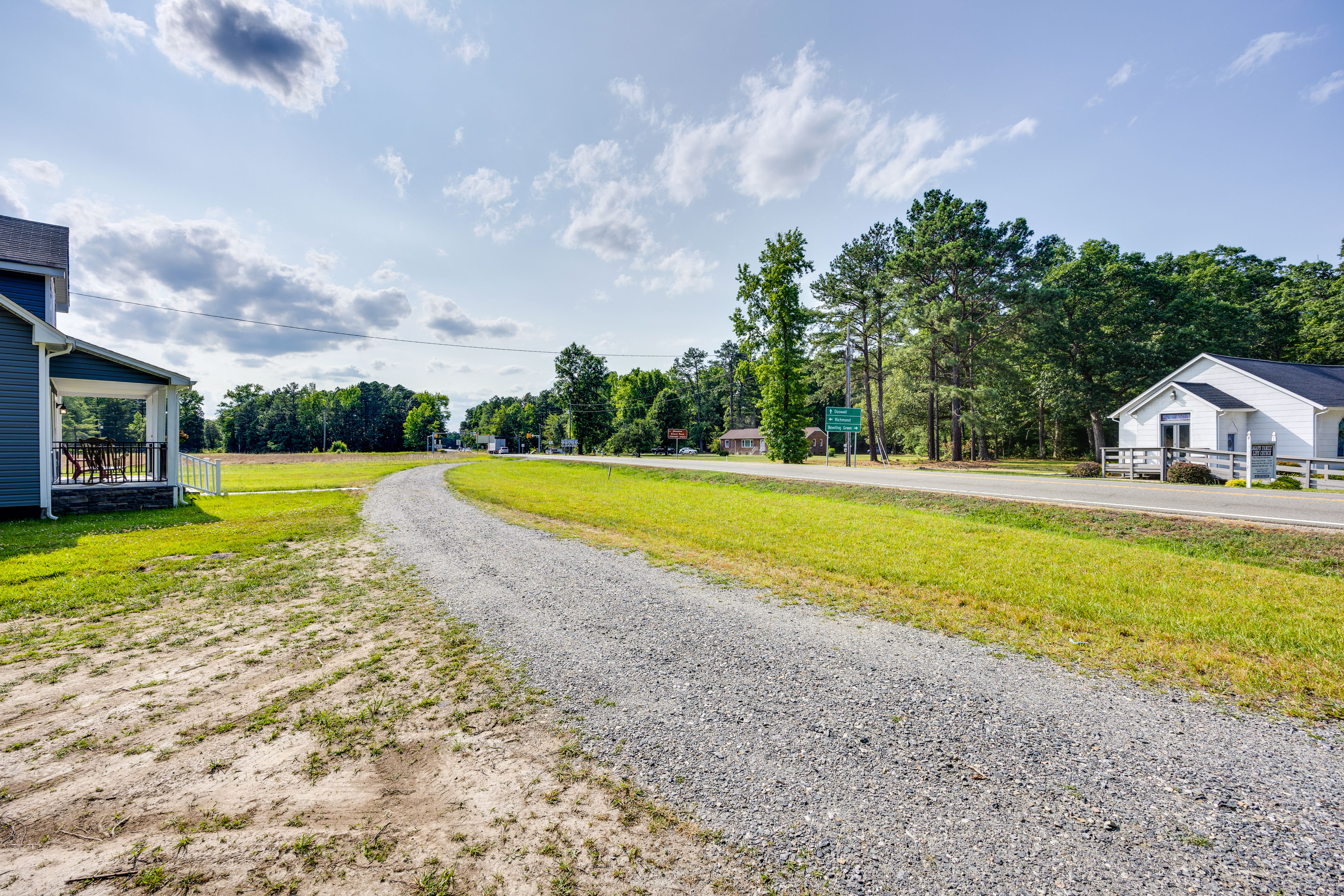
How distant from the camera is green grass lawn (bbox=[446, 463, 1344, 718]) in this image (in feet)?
13.6

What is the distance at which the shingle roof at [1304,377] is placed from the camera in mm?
19516

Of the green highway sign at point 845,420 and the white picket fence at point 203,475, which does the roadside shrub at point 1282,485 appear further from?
the white picket fence at point 203,475

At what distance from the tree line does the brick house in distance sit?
24.7 metres

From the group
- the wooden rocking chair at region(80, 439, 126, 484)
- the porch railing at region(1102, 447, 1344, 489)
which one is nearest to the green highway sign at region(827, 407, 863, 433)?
the porch railing at region(1102, 447, 1344, 489)

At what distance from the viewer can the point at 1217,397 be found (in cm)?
2117

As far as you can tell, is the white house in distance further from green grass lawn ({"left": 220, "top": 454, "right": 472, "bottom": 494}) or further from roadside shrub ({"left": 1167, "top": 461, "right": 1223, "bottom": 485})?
green grass lawn ({"left": 220, "top": 454, "right": 472, "bottom": 494})

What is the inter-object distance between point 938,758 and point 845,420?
24444mm

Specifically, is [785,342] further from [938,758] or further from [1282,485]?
[938,758]

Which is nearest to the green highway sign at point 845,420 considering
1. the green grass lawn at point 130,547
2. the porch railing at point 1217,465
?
the porch railing at point 1217,465

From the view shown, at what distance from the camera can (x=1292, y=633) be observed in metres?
4.59

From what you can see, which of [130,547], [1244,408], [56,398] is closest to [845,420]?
[1244,408]

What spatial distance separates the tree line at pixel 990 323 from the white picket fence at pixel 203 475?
87.7 ft

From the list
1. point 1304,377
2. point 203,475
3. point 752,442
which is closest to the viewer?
point 203,475

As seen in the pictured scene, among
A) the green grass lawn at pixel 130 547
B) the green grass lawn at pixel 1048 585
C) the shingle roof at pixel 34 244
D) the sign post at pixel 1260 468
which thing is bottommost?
the green grass lawn at pixel 1048 585
